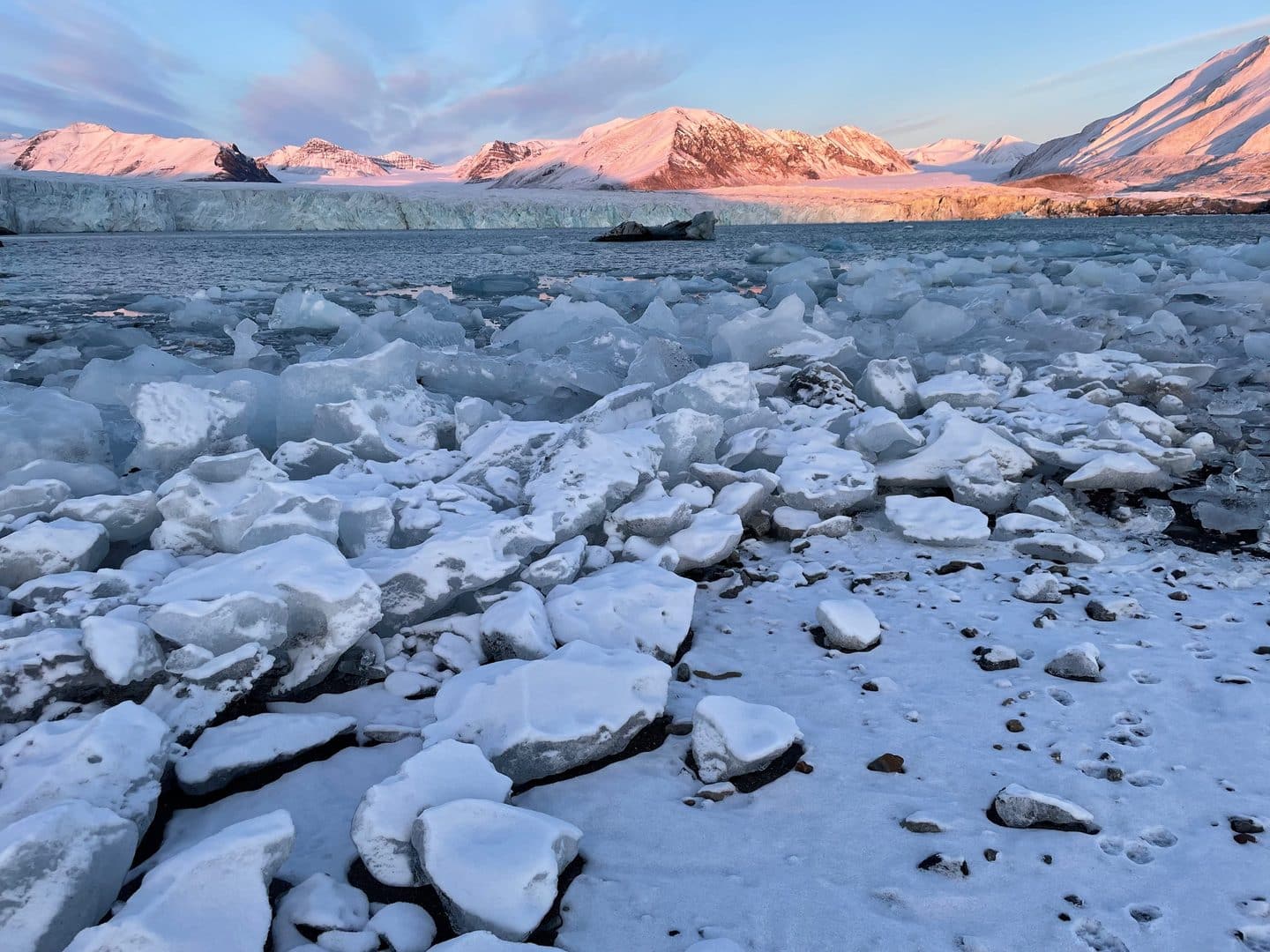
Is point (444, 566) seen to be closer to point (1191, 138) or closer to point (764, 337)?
point (764, 337)

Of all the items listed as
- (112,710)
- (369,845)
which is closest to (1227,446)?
(369,845)

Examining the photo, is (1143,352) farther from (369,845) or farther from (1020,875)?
(369,845)

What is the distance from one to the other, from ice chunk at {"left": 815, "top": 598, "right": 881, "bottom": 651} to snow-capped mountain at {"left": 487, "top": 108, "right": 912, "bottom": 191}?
9598 cm

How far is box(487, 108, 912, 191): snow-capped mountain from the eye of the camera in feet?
322

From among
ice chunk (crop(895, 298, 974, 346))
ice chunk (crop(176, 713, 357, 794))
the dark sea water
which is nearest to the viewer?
ice chunk (crop(176, 713, 357, 794))

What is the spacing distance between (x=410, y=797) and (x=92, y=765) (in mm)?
539

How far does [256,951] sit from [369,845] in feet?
0.64

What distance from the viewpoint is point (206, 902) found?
38.7 inches

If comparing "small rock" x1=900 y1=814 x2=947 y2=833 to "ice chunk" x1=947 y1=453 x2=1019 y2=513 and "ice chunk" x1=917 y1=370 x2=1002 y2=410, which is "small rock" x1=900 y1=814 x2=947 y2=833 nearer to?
"ice chunk" x1=947 y1=453 x2=1019 y2=513

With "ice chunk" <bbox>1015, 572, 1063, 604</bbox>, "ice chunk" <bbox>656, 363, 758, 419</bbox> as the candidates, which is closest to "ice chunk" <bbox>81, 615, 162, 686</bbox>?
"ice chunk" <bbox>1015, 572, 1063, 604</bbox>

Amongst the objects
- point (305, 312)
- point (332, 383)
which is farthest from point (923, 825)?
point (305, 312)

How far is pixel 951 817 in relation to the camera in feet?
4.09

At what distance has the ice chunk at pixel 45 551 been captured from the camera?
1847 millimetres

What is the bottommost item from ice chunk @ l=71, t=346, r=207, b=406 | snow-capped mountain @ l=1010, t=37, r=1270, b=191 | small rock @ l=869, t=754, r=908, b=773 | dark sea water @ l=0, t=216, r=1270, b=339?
small rock @ l=869, t=754, r=908, b=773
